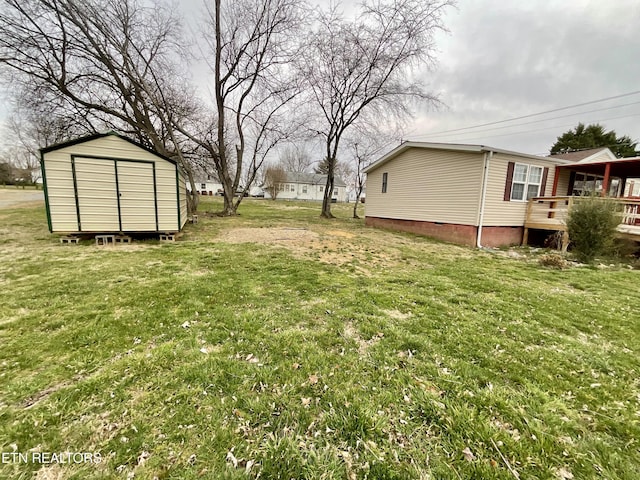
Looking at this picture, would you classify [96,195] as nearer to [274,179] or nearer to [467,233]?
[467,233]

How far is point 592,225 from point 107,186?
13.8 metres

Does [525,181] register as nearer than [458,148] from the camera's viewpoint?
No

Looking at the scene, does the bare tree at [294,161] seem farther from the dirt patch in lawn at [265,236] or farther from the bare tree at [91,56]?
the dirt patch in lawn at [265,236]

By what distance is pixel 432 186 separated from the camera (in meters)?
11.5

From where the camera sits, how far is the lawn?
1.71 m

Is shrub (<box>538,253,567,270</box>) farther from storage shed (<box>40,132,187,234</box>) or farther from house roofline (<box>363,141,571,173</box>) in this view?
storage shed (<box>40,132,187,234</box>)

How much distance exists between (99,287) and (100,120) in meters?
15.2

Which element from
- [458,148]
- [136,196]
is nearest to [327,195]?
[458,148]

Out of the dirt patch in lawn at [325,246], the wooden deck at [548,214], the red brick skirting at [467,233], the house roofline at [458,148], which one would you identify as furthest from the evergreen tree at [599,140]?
the dirt patch in lawn at [325,246]

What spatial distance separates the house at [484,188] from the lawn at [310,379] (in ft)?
18.7

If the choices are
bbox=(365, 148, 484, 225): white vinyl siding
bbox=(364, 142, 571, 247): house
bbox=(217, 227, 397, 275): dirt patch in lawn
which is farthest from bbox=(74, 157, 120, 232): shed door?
bbox=(365, 148, 484, 225): white vinyl siding

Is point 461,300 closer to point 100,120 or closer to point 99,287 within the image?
point 99,287

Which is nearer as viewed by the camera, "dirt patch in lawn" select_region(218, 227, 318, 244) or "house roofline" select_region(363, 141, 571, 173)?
"dirt patch in lawn" select_region(218, 227, 318, 244)

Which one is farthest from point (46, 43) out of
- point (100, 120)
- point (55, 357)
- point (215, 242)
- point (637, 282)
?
point (637, 282)
